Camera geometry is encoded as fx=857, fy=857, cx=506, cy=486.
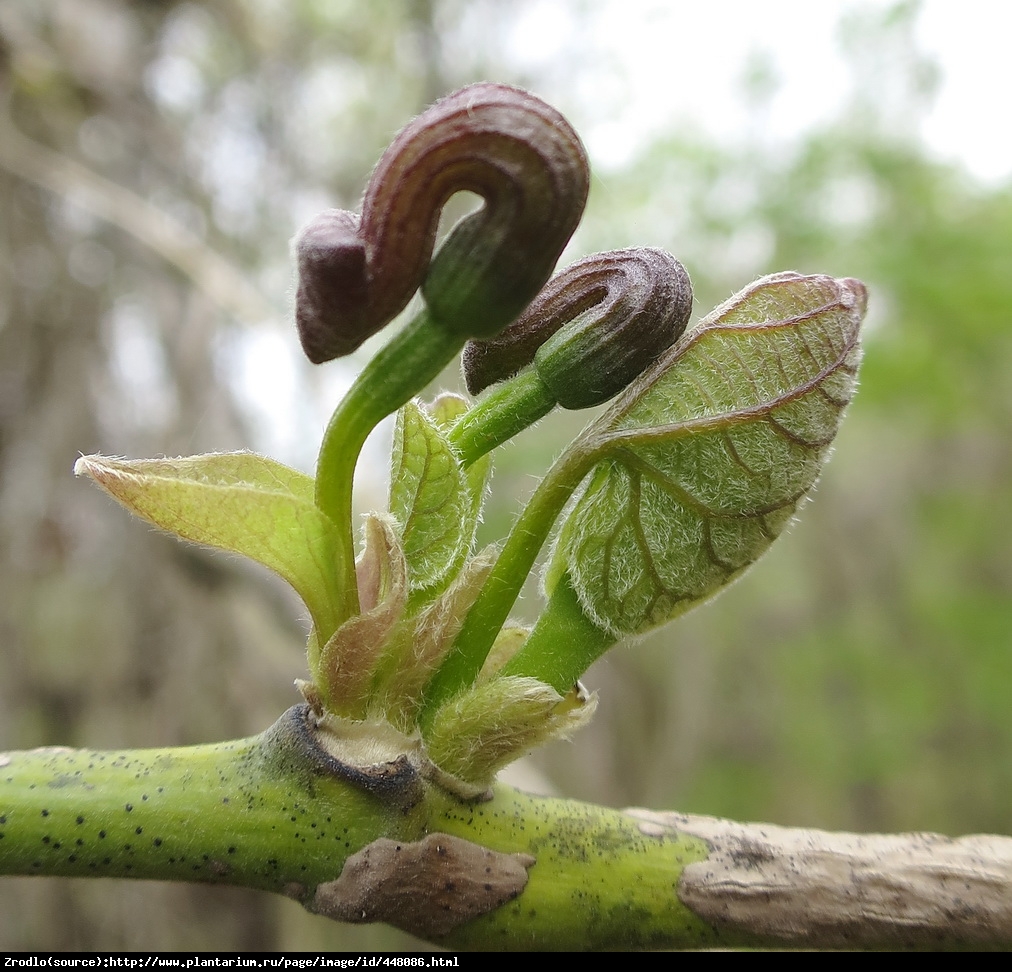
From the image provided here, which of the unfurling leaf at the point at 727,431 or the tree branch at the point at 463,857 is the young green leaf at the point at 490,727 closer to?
the tree branch at the point at 463,857

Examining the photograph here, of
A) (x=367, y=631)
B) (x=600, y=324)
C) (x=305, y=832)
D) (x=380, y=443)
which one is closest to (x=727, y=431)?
(x=600, y=324)

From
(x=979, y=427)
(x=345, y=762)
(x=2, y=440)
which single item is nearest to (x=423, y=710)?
(x=345, y=762)

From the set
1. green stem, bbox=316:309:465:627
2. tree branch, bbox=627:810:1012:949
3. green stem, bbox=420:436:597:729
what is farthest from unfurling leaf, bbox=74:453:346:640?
tree branch, bbox=627:810:1012:949

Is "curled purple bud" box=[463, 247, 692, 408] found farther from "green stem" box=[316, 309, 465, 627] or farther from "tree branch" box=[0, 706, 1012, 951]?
"tree branch" box=[0, 706, 1012, 951]

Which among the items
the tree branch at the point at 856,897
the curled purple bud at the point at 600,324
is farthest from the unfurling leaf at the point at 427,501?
the tree branch at the point at 856,897

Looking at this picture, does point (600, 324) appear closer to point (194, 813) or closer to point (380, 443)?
point (194, 813)

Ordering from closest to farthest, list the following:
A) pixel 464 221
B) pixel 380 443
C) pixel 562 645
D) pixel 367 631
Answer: pixel 464 221 < pixel 367 631 < pixel 562 645 < pixel 380 443

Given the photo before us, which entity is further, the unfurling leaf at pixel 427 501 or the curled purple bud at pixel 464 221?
the unfurling leaf at pixel 427 501
